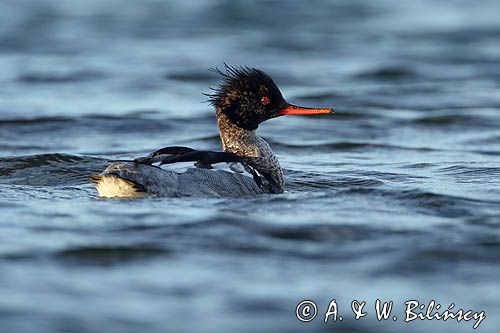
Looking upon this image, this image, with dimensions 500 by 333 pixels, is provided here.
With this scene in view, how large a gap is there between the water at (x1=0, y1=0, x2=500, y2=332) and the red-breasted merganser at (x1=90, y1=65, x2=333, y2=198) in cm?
16

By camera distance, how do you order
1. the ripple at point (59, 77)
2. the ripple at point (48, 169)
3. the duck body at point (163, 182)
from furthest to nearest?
the ripple at point (59, 77)
the ripple at point (48, 169)
the duck body at point (163, 182)

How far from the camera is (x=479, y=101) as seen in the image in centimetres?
1542

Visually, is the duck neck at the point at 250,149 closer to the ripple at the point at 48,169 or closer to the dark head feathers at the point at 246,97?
the dark head feathers at the point at 246,97

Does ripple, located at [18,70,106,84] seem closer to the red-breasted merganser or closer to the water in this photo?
the water

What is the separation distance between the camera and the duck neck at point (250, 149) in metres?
9.51

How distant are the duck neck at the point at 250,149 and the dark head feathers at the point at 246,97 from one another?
6 centimetres

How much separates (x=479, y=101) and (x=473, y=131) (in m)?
2.07

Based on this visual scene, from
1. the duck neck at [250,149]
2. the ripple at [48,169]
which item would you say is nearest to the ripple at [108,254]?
the duck neck at [250,149]

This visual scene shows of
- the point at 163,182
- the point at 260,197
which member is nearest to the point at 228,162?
the point at 260,197

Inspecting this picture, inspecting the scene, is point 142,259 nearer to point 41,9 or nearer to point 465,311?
point 465,311

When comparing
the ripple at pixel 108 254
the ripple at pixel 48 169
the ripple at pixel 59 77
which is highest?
the ripple at pixel 59 77

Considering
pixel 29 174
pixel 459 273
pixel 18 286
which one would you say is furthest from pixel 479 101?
pixel 18 286

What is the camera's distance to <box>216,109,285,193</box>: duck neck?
951cm

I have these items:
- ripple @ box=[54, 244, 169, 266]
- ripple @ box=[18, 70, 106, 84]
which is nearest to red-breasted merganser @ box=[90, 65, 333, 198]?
ripple @ box=[54, 244, 169, 266]
